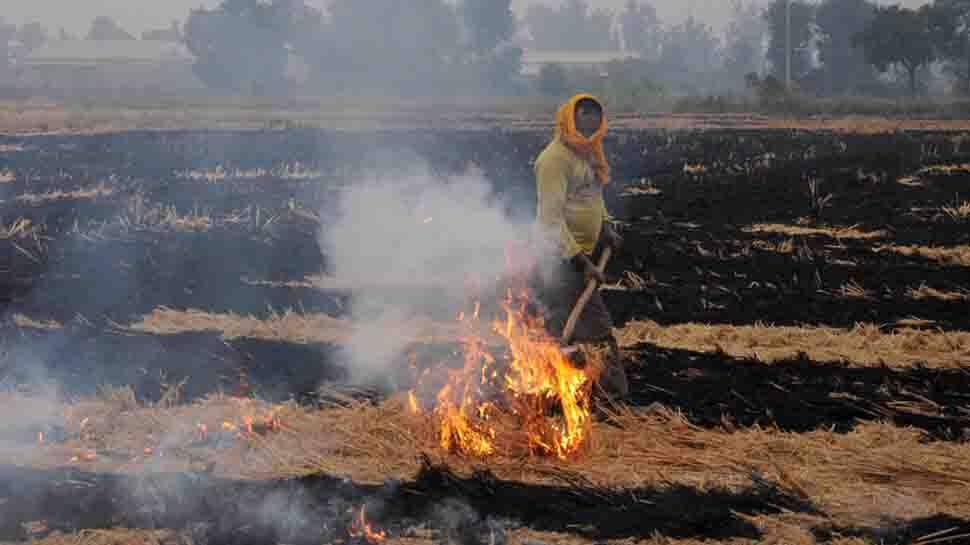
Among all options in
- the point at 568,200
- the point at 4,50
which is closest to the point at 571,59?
the point at 4,50

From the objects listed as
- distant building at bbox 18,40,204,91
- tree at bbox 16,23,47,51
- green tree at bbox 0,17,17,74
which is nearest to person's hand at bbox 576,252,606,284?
distant building at bbox 18,40,204,91

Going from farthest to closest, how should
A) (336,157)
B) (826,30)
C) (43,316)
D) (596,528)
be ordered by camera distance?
(826,30) < (336,157) < (43,316) < (596,528)

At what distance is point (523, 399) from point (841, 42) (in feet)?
202

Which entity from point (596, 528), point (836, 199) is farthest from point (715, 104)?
point (596, 528)

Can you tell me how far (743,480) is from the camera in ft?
17.7

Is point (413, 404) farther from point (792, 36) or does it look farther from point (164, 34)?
point (164, 34)

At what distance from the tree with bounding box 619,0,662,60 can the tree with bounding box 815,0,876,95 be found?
61879 millimetres

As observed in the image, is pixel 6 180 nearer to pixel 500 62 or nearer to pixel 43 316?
pixel 43 316

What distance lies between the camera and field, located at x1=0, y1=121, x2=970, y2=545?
16.6 ft

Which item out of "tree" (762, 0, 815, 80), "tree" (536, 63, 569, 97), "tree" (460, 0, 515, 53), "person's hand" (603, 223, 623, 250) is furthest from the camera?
"tree" (536, 63, 569, 97)

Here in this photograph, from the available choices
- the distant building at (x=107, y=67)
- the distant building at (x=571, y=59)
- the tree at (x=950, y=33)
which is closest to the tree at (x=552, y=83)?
the distant building at (x=571, y=59)

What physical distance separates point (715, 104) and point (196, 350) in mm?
40961

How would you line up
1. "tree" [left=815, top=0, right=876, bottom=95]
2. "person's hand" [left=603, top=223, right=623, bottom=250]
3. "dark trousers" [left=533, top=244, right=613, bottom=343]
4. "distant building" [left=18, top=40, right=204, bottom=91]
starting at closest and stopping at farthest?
"dark trousers" [left=533, top=244, right=613, bottom=343], "person's hand" [left=603, top=223, right=623, bottom=250], "tree" [left=815, top=0, right=876, bottom=95], "distant building" [left=18, top=40, right=204, bottom=91]

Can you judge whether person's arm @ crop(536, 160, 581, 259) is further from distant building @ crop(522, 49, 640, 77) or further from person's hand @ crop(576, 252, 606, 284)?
distant building @ crop(522, 49, 640, 77)
